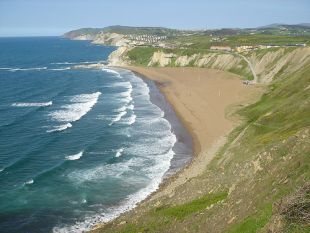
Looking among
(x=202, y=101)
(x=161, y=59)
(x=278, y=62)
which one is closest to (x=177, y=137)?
(x=202, y=101)

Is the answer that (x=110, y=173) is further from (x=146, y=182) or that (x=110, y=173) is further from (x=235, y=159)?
(x=235, y=159)

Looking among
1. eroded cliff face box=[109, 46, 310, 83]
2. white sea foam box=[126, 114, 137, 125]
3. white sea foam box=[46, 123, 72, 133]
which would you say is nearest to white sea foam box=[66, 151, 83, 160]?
white sea foam box=[46, 123, 72, 133]

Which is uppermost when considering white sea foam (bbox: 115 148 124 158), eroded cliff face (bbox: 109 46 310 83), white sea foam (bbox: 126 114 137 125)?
eroded cliff face (bbox: 109 46 310 83)

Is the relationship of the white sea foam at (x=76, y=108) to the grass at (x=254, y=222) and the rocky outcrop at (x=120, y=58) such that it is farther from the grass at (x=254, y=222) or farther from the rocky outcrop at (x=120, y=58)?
the rocky outcrop at (x=120, y=58)

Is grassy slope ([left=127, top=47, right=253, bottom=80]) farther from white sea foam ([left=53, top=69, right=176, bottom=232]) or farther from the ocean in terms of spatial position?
white sea foam ([left=53, top=69, right=176, bottom=232])

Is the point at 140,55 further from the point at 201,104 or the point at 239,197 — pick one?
the point at 239,197

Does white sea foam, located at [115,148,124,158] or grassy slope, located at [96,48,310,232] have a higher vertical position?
grassy slope, located at [96,48,310,232]

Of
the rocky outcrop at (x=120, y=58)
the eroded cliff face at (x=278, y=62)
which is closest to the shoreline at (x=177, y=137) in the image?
the eroded cliff face at (x=278, y=62)
